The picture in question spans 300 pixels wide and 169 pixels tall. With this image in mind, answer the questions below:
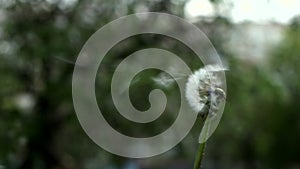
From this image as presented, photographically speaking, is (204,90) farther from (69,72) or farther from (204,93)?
(69,72)

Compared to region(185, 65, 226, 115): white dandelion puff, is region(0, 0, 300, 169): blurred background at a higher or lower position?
higher

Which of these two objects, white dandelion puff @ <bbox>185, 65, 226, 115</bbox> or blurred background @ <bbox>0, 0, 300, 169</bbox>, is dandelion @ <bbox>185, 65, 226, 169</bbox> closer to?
white dandelion puff @ <bbox>185, 65, 226, 115</bbox>

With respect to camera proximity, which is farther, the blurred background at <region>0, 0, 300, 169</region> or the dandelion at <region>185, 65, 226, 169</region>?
the blurred background at <region>0, 0, 300, 169</region>

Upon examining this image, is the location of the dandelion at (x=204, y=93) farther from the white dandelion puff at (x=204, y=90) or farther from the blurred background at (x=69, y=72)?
the blurred background at (x=69, y=72)

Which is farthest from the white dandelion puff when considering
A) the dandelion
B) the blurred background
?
the blurred background

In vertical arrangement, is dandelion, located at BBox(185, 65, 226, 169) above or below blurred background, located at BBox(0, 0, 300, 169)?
below

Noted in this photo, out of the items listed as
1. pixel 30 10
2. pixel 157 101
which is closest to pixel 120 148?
pixel 157 101

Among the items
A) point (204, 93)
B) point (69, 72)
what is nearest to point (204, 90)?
point (204, 93)

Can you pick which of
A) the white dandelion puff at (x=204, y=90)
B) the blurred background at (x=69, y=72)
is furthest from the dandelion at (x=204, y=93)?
the blurred background at (x=69, y=72)

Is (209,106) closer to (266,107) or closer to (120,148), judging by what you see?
(120,148)
